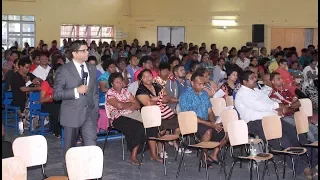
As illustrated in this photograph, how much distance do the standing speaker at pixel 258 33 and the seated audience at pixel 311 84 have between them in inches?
221

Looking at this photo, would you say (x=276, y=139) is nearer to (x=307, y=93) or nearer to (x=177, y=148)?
(x=177, y=148)

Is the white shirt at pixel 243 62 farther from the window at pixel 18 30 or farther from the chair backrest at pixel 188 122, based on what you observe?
the window at pixel 18 30

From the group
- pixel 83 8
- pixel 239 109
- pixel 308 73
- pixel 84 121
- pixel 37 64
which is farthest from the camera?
pixel 83 8

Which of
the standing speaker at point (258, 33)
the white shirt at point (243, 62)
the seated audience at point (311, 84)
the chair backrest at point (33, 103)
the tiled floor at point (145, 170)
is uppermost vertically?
the standing speaker at point (258, 33)

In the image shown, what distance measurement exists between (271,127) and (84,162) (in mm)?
2706

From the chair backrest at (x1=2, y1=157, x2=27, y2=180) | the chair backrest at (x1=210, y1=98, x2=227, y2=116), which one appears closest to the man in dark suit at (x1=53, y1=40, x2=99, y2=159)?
the chair backrest at (x1=2, y1=157, x2=27, y2=180)

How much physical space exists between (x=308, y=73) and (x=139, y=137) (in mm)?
5863

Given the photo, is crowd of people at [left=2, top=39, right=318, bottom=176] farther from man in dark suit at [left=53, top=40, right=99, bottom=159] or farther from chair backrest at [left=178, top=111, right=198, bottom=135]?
chair backrest at [left=178, top=111, right=198, bottom=135]

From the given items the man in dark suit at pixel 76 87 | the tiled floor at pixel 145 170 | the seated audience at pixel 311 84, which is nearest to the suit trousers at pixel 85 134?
the man in dark suit at pixel 76 87

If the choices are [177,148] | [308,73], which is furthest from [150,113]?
[308,73]

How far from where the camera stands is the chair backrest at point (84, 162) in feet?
15.4

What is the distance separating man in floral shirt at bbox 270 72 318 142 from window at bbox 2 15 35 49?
12.4 m

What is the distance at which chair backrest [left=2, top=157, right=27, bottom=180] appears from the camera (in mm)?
4336

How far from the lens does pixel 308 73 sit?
39.8 feet
